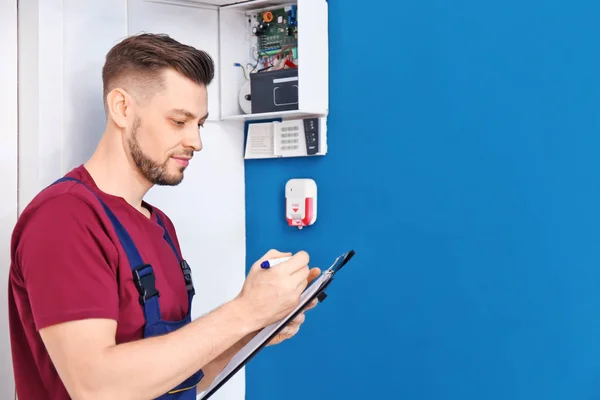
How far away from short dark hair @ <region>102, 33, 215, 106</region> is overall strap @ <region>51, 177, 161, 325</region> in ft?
0.89

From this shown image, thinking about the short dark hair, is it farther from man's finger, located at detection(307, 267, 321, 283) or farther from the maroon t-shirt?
man's finger, located at detection(307, 267, 321, 283)

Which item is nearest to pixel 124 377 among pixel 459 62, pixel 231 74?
pixel 459 62

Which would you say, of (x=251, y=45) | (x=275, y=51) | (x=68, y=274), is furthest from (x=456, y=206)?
(x=68, y=274)

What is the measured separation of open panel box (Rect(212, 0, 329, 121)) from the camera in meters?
2.09

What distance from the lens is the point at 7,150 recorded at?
6.09 feet

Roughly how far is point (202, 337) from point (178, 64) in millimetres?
611

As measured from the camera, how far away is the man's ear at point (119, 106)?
4.85 feet

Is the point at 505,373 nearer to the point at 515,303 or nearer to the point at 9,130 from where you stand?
the point at 515,303

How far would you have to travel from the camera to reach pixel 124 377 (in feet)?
3.89

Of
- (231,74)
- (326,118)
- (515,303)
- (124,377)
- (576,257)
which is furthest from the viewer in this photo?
(231,74)

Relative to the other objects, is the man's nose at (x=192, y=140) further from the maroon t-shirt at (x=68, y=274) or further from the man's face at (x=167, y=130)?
the maroon t-shirt at (x=68, y=274)

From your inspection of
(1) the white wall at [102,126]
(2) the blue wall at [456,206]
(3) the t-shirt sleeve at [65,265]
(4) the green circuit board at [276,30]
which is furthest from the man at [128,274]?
(4) the green circuit board at [276,30]

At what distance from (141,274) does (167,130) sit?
33 cm

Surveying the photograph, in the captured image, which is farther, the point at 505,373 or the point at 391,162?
the point at 391,162
